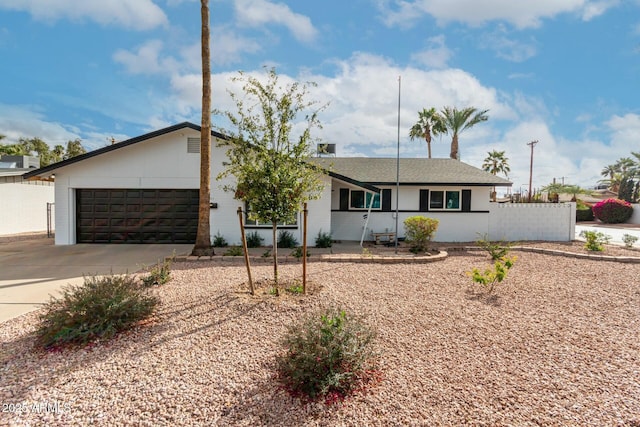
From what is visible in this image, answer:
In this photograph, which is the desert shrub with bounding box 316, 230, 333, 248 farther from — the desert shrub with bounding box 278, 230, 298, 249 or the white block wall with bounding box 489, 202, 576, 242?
the white block wall with bounding box 489, 202, 576, 242

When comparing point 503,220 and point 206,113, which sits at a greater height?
point 206,113

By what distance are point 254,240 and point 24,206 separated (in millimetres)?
13940

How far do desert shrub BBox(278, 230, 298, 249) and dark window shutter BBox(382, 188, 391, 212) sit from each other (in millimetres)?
4115

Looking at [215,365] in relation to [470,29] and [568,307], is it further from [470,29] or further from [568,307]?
[470,29]

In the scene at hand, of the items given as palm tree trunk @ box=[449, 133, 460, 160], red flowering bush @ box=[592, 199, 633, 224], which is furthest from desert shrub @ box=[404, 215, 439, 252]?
red flowering bush @ box=[592, 199, 633, 224]

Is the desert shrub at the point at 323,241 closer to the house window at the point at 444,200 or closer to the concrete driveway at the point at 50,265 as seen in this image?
the concrete driveway at the point at 50,265

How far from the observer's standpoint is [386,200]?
43.4 ft

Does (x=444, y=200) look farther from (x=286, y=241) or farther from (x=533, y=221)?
(x=286, y=241)

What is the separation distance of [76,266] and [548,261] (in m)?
13.2

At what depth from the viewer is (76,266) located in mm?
8531

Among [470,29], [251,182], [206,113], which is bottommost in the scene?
[251,182]

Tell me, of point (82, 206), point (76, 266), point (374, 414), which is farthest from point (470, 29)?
point (82, 206)

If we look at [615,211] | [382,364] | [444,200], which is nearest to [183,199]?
[444,200]

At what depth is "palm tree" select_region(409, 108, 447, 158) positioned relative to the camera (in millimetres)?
27219
